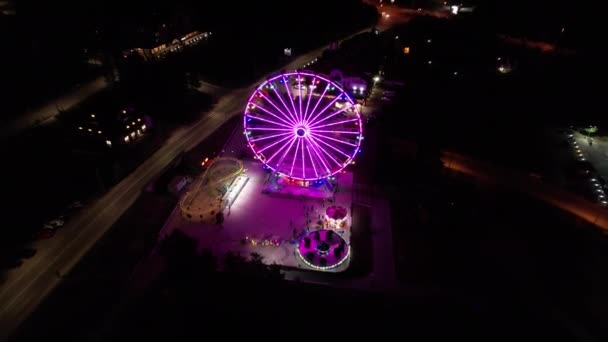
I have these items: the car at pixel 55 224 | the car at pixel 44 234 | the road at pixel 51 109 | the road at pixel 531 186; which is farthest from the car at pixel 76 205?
the road at pixel 531 186

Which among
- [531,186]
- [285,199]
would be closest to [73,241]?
[285,199]

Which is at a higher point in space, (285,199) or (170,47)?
(170,47)

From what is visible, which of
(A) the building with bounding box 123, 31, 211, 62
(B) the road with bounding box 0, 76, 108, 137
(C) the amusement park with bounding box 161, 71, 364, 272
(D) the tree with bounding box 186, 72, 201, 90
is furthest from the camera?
(A) the building with bounding box 123, 31, 211, 62

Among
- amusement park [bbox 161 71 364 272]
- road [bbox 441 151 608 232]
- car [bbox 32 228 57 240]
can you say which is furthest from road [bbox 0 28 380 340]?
road [bbox 441 151 608 232]

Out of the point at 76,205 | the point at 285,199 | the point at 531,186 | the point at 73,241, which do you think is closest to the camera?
the point at 73,241

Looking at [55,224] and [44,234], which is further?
[55,224]

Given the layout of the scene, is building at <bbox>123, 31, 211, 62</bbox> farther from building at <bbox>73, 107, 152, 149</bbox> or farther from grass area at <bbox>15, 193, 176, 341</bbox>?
grass area at <bbox>15, 193, 176, 341</bbox>

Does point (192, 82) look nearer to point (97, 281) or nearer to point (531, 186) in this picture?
point (97, 281)
